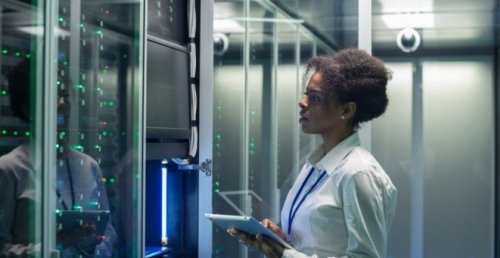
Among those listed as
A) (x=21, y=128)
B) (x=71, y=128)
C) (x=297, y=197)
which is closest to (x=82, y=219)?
(x=71, y=128)

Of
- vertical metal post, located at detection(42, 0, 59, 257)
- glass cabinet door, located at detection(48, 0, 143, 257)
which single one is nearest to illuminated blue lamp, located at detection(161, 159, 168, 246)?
glass cabinet door, located at detection(48, 0, 143, 257)

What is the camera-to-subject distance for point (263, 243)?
1991 millimetres

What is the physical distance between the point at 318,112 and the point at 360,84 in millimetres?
152

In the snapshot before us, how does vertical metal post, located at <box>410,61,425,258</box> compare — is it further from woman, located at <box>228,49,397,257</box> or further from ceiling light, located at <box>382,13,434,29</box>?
woman, located at <box>228,49,397,257</box>

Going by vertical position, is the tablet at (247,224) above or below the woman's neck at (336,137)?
below

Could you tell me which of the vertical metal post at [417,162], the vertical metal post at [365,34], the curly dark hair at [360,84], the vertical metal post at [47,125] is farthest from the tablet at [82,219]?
the vertical metal post at [417,162]

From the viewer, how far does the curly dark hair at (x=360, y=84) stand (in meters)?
2.08

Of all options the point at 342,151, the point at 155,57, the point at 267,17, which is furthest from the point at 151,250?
the point at 267,17

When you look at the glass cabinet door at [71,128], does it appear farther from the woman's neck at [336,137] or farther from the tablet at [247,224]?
the woman's neck at [336,137]

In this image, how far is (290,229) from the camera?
2096 mm

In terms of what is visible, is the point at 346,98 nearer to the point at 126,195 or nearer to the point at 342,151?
the point at 342,151

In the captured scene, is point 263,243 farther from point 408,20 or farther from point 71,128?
point 408,20

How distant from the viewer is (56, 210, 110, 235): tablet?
2.03 meters

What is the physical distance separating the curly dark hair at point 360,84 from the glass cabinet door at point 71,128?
0.73 metres
